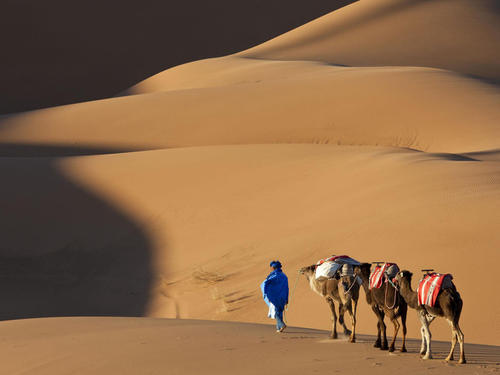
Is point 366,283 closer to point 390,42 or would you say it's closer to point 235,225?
point 235,225

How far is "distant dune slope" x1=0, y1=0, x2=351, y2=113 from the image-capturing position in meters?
70.7

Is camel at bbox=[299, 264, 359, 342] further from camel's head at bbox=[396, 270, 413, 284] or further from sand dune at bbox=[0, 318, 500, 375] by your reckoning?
camel's head at bbox=[396, 270, 413, 284]

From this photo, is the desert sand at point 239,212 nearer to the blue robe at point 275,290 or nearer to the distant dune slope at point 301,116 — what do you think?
the distant dune slope at point 301,116

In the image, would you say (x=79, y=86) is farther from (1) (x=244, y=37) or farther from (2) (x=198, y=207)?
(2) (x=198, y=207)

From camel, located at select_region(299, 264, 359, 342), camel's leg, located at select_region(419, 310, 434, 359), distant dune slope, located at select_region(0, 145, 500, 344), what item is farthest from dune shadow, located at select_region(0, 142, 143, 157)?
camel's leg, located at select_region(419, 310, 434, 359)

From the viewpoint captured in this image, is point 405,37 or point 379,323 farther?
point 405,37

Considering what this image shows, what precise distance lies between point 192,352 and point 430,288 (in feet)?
8.72

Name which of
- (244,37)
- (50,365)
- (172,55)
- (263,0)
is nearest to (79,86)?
(172,55)

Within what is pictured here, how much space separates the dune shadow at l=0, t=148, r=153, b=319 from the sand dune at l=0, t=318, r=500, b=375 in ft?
19.5

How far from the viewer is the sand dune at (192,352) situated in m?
8.80

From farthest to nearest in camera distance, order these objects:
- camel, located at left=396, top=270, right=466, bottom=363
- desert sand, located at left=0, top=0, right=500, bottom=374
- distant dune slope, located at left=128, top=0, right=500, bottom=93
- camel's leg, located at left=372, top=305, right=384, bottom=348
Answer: distant dune slope, located at left=128, top=0, right=500, bottom=93, desert sand, located at left=0, top=0, right=500, bottom=374, camel's leg, located at left=372, top=305, right=384, bottom=348, camel, located at left=396, top=270, right=466, bottom=363

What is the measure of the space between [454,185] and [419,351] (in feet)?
26.9

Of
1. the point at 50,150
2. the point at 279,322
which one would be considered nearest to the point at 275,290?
the point at 279,322

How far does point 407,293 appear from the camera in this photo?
939cm
